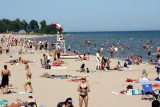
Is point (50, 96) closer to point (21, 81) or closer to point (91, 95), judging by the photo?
point (91, 95)

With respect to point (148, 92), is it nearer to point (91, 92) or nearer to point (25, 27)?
point (91, 92)

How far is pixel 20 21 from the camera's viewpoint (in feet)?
543

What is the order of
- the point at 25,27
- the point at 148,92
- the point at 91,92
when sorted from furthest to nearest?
the point at 25,27
the point at 91,92
the point at 148,92

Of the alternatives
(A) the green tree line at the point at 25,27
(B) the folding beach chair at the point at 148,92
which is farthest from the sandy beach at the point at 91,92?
(A) the green tree line at the point at 25,27

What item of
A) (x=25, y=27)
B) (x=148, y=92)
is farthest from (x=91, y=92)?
(x=25, y=27)

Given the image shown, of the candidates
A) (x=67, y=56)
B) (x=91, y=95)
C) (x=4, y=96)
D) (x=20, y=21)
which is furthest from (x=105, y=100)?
(x=20, y=21)

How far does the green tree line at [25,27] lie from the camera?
154 metres

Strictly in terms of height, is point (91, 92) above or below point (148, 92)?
below

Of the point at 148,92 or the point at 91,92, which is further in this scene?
the point at 91,92

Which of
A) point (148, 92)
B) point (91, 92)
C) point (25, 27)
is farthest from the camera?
point (25, 27)

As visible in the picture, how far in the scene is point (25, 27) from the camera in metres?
172

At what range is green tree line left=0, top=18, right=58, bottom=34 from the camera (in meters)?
154

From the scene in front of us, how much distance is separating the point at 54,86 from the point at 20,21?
151m

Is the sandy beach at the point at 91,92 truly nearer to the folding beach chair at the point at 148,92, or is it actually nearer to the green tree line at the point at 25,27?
the folding beach chair at the point at 148,92
